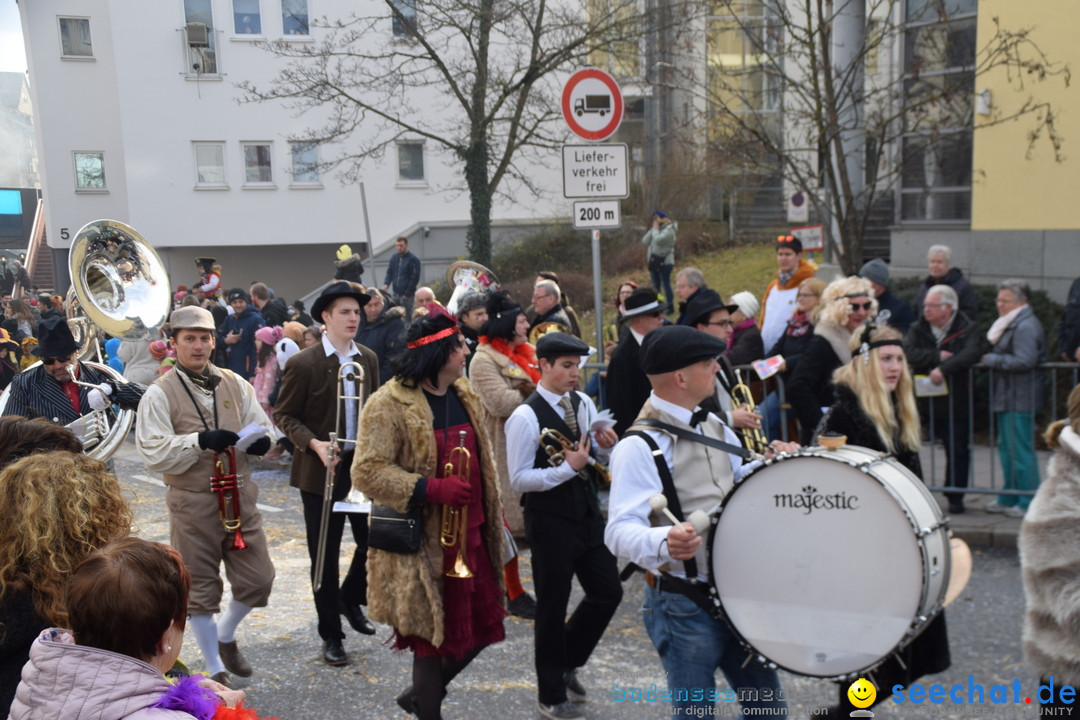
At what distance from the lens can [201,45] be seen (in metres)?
29.3

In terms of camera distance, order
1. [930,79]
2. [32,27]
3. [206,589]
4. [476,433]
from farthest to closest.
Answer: [32,27] < [930,79] < [206,589] < [476,433]

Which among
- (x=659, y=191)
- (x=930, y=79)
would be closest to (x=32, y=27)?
(x=659, y=191)

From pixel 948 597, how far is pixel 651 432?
42.2 inches

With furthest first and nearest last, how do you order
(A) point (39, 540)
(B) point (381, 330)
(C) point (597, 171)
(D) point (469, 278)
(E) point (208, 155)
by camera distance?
1. (E) point (208, 155)
2. (D) point (469, 278)
3. (B) point (381, 330)
4. (C) point (597, 171)
5. (A) point (39, 540)

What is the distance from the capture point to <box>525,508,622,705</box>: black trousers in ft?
15.7

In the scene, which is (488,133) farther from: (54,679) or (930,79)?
(54,679)

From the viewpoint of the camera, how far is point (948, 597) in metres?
3.11

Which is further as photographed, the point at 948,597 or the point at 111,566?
the point at 948,597

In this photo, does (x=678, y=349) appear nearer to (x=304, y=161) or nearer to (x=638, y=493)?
(x=638, y=493)

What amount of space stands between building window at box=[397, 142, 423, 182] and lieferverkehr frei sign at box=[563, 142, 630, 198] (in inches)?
950

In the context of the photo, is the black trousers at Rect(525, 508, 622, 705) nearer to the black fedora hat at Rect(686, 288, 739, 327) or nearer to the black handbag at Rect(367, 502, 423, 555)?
the black handbag at Rect(367, 502, 423, 555)

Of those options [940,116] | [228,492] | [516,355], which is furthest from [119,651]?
[940,116]

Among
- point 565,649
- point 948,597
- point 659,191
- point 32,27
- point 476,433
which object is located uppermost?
point 32,27

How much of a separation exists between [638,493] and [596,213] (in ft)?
15.6
